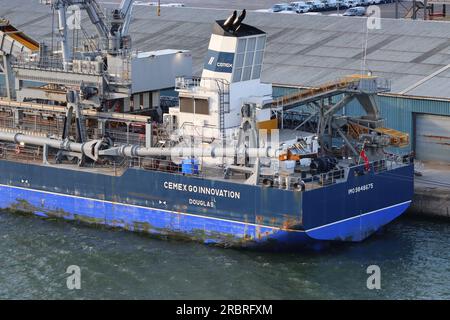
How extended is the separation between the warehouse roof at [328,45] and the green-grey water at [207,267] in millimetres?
10954

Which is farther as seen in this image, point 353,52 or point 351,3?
point 351,3

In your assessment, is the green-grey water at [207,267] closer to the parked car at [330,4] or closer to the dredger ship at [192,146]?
the dredger ship at [192,146]

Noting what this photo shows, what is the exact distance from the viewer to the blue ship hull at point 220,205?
46719mm

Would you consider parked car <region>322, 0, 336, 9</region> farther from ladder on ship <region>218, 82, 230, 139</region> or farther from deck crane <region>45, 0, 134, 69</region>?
ladder on ship <region>218, 82, 230, 139</region>

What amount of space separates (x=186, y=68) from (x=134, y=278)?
13571 millimetres

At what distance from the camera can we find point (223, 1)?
107 m

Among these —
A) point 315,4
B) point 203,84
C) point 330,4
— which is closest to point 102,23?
point 203,84

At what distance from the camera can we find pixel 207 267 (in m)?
46.0

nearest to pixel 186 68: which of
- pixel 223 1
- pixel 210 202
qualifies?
pixel 210 202

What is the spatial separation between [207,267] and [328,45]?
23060mm

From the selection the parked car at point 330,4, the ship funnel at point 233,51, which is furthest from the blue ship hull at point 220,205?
the parked car at point 330,4

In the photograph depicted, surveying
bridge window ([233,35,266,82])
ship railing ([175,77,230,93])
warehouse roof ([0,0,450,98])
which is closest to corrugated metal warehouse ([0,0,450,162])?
warehouse roof ([0,0,450,98])

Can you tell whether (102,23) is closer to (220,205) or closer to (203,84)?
(203,84)

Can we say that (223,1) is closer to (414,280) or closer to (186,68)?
(186,68)
